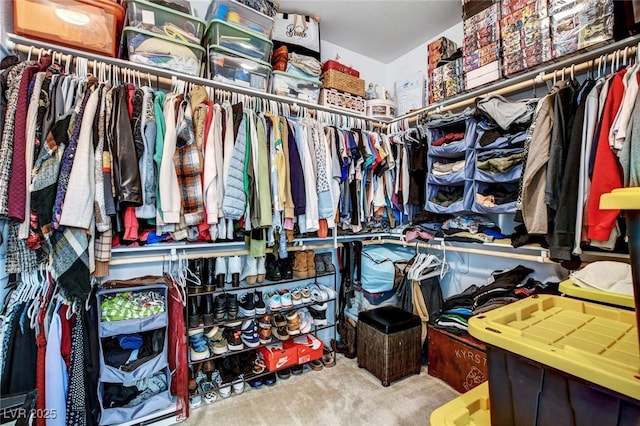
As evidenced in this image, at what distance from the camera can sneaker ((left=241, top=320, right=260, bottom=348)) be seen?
1.95 metres

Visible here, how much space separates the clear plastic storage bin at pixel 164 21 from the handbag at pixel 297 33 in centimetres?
62

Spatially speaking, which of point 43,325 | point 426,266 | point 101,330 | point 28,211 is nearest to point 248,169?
point 28,211

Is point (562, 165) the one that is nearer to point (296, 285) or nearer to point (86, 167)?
point (296, 285)

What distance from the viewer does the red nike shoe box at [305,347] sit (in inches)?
84.0

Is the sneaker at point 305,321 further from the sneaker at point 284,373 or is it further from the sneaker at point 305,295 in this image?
the sneaker at point 284,373

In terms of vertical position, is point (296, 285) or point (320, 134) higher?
point (320, 134)

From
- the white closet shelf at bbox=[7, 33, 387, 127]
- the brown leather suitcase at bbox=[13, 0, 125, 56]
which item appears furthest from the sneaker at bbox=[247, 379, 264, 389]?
the brown leather suitcase at bbox=[13, 0, 125, 56]

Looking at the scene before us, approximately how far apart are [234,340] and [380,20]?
273 centimetres

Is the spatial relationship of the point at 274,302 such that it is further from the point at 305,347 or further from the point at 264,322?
the point at 305,347

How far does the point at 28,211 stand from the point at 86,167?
0.29 metres

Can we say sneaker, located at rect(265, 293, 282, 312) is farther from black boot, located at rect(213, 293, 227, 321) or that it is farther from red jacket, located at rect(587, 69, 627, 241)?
red jacket, located at rect(587, 69, 627, 241)

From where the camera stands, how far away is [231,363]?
1980 mm

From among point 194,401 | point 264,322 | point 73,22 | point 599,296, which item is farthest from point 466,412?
point 73,22

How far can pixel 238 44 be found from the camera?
6.31ft
